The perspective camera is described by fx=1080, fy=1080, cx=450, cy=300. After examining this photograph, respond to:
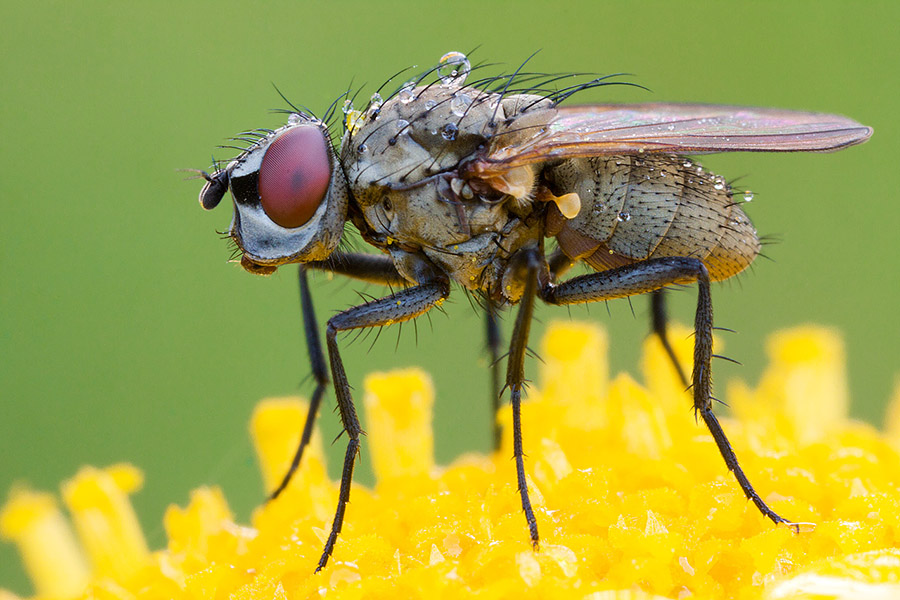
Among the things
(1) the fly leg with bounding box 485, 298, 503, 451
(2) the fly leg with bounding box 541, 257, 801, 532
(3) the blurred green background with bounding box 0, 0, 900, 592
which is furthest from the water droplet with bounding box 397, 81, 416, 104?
(3) the blurred green background with bounding box 0, 0, 900, 592

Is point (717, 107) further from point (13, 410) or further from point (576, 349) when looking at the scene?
point (13, 410)

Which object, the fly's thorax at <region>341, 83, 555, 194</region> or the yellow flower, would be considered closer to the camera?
the yellow flower

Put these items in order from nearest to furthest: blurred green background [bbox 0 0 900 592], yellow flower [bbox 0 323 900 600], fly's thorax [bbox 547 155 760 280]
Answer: yellow flower [bbox 0 323 900 600] < fly's thorax [bbox 547 155 760 280] < blurred green background [bbox 0 0 900 592]

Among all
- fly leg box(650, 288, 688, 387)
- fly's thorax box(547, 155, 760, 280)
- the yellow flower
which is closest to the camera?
the yellow flower

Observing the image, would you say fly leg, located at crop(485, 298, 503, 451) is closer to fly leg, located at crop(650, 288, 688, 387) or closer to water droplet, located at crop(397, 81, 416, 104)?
fly leg, located at crop(650, 288, 688, 387)

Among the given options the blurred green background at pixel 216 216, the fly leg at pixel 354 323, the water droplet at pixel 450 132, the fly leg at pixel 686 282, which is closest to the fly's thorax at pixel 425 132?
the water droplet at pixel 450 132

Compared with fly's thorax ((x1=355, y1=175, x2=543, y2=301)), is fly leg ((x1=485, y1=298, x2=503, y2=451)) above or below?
below

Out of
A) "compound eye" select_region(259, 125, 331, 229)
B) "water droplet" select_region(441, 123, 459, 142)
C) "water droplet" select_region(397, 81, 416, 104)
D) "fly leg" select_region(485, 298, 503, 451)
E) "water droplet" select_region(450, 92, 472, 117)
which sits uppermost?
"water droplet" select_region(397, 81, 416, 104)

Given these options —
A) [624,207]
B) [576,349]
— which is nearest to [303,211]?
[624,207]
